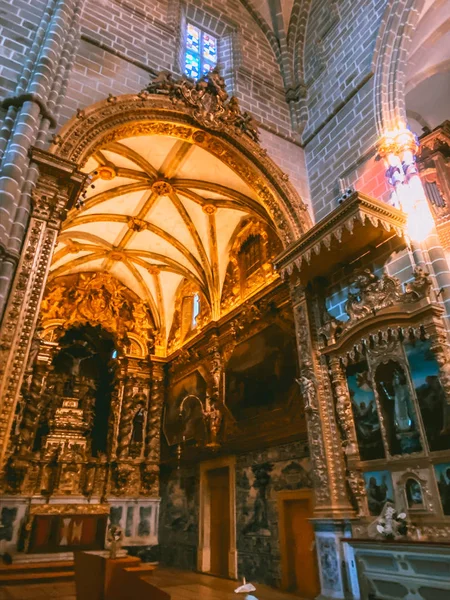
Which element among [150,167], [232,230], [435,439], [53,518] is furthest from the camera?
[232,230]

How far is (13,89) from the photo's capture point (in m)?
6.31

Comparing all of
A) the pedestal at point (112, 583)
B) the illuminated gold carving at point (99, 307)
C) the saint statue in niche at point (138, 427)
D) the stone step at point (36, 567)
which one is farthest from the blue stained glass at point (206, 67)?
the stone step at point (36, 567)

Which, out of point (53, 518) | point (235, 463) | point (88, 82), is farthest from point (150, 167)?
point (53, 518)

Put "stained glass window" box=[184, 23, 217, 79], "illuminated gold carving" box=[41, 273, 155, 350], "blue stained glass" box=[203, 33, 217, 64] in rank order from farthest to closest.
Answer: "illuminated gold carving" box=[41, 273, 155, 350]
"blue stained glass" box=[203, 33, 217, 64]
"stained glass window" box=[184, 23, 217, 79]

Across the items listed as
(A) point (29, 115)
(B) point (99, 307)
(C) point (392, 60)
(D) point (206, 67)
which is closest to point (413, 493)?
(A) point (29, 115)

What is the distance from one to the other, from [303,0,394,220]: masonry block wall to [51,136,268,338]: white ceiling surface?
1805 mm

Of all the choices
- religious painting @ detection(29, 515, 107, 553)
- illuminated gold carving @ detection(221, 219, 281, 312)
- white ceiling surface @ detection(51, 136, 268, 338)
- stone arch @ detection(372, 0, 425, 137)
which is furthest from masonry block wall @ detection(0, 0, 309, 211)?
religious painting @ detection(29, 515, 107, 553)

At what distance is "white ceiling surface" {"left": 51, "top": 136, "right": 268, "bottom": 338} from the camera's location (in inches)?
384

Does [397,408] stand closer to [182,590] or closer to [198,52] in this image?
[182,590]

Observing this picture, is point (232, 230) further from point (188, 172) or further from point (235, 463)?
point (235, 463)

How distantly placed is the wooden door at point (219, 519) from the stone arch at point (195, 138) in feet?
20.3

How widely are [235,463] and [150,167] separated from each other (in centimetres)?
716

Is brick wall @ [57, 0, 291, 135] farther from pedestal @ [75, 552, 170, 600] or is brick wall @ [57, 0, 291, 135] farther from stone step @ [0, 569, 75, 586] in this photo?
stone step @ [0, 569, 75, 586]

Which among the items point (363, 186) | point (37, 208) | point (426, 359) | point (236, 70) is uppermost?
point (236, 70)
